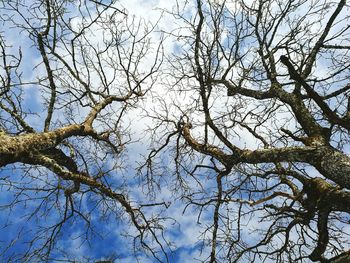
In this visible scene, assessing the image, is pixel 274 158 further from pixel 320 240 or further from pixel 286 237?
pixel 286 237

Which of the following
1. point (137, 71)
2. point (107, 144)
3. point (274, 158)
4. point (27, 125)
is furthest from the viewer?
point (137, 71)

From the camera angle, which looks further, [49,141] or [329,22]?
[329,22]

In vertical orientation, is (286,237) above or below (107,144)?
below

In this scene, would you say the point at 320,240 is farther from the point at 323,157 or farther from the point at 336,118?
the point at 336,118

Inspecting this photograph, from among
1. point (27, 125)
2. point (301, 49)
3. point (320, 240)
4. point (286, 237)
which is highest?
point (301, 49)

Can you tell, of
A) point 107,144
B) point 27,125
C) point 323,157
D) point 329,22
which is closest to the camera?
point 323,157

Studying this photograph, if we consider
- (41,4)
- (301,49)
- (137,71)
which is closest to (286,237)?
(301,49)

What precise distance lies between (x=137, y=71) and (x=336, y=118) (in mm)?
4843

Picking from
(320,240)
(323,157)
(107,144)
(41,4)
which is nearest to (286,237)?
(320,240)

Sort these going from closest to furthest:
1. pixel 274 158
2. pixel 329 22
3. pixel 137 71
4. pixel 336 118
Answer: pixel 336 118
pixel 274 158
pixel 329 22
pixel 137 71

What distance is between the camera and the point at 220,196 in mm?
6105

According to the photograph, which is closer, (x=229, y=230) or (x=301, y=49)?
(x=229, y=230)

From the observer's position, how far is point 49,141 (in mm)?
5027

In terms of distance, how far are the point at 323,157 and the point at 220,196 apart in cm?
224
